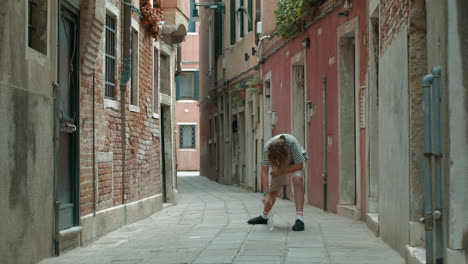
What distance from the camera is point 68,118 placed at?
10023 mm

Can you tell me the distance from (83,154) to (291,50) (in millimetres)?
8434

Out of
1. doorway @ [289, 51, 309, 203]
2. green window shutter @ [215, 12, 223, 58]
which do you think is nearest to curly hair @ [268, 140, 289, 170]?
doorway @ [289, 51, 309, 203]

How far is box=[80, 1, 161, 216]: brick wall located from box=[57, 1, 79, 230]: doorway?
0.23 meters

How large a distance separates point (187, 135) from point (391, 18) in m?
35.2

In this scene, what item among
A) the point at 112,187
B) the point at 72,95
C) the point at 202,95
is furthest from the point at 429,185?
the point at 202,95

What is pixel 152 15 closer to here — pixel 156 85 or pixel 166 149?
pixel 156 85

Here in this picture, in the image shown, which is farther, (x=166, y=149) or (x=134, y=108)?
(x=166, y=149)

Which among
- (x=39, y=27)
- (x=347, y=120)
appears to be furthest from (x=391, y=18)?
(x=347, y=120)

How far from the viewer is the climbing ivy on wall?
1566 cm

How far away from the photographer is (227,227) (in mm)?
11531

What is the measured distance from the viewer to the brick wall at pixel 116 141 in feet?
35.4

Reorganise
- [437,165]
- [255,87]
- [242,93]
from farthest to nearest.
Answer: [242,93], [255,87], [437,165]

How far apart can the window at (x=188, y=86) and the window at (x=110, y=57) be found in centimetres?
2996

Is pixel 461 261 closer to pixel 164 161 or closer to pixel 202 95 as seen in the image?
pixel 164 161
